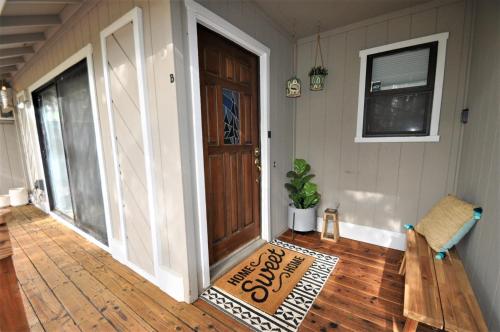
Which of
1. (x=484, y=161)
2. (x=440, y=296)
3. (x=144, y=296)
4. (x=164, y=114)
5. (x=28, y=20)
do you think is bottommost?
(x=144, y=296)

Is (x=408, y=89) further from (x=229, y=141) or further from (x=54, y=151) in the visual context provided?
(x=54, y=151)

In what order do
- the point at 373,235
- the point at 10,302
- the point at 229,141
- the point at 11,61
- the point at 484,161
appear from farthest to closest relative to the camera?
1. the point at 11,61
2. the point at 373,235
3. the point at 229,141
4. the point at 484,161
5. the point at 10,302

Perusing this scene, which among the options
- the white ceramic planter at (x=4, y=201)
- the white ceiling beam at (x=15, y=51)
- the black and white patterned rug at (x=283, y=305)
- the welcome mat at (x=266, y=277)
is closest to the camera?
the black and white patterned rug at (x=283, y=305)

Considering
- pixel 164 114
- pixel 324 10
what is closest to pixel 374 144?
pixel 324 10

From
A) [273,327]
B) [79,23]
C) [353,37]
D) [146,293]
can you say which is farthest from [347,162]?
[79,23]

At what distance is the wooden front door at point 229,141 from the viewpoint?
189cm

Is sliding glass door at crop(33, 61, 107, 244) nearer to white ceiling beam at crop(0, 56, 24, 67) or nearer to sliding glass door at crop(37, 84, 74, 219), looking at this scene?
sliding glass door at crop(37, 84, 74, 219)

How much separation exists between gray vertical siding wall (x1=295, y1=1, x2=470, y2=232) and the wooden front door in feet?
2.98

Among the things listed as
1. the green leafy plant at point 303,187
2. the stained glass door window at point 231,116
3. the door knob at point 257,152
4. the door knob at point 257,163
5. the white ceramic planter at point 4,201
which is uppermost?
the stained glass door window at point 231,116

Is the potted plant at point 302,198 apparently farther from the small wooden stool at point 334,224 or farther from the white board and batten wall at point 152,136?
the white board and batten wall at point 152,136

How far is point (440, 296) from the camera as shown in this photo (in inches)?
44.6

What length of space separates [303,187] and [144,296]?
2089 millimetres

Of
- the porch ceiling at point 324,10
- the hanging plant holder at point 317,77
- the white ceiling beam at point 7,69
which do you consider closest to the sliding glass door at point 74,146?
the white ceiling beam at point 7,69

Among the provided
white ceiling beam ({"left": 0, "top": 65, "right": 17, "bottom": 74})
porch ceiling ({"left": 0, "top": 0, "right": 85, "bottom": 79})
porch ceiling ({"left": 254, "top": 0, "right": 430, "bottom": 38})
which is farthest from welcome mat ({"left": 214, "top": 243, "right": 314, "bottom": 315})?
white ceiling beam ({"left": 0, "top": 65, "right": 17, "bottom": 74})
